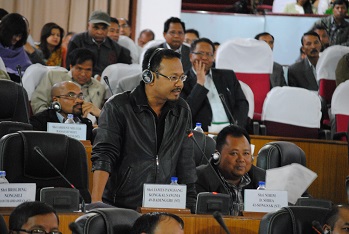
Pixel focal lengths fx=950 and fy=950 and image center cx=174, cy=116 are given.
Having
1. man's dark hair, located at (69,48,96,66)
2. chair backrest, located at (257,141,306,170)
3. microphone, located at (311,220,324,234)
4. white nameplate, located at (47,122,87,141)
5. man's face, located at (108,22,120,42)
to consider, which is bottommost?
microphone, located at (311,220,324,234)

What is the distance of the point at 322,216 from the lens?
4.25 metres

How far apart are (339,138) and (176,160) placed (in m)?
3.41

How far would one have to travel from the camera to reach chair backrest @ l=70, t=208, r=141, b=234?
3.55 meters

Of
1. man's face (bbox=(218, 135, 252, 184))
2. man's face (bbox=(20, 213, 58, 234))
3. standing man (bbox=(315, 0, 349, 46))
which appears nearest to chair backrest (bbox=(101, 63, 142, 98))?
man's face (bbox=(218, 135, 252, 184))

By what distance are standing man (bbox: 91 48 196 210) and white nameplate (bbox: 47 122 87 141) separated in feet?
4.20

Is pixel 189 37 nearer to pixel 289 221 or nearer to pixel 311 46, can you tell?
pixel 311 46

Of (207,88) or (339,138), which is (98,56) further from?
(339,138)

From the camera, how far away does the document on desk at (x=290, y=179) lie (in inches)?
203

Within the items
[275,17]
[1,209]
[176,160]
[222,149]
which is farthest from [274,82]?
[1,209]

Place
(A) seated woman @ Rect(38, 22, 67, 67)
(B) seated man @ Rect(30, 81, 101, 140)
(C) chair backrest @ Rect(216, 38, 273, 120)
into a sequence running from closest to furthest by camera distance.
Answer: (B) seated man @ Rect(30, 81, 101, 140), (C) chair backrest @ Rect(216, 38, 273, 120), (A) seated woman @ Rect(38, 22, 67, 67)

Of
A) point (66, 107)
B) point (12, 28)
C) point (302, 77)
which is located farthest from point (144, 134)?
point (302, 77)

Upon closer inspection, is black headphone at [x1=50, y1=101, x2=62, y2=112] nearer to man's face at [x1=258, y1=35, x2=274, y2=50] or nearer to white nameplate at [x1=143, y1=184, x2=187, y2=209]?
white nameplate at [x1=143, y1=184, x2=187, y2=209]

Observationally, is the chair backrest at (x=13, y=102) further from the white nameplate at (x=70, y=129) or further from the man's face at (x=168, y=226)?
the man's face at (x=168, y=226)

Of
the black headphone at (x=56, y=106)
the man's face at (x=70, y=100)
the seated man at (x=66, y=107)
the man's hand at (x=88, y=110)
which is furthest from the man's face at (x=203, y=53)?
the black headphone at (x=56, y=106)
